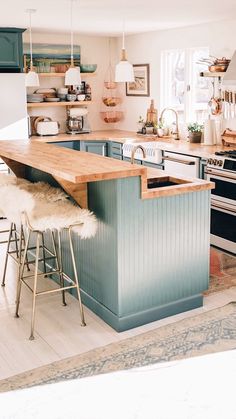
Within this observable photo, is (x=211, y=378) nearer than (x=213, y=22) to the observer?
Yes

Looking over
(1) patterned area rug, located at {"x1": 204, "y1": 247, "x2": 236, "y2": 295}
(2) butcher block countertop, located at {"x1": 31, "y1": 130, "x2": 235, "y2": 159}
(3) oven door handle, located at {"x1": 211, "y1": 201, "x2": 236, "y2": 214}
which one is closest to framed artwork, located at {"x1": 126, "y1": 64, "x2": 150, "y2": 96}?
(2) butcher block countertop, located at {"x1": 31, "y1": 130, "x2": 235, "y2": 159}

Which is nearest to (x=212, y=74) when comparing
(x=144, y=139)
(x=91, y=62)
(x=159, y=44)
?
(x=144, y=139)

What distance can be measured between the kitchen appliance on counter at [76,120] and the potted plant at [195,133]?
181 cm

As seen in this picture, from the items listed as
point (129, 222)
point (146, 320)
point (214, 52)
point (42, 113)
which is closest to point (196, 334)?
point (146, 320)

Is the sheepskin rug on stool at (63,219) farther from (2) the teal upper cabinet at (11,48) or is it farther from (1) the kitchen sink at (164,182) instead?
(2) the teal upper cabinet at (11,48)

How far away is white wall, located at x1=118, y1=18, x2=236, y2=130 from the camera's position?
19.4 feet

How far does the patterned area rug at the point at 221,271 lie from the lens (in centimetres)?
438

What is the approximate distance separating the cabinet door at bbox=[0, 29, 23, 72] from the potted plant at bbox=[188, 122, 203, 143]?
7.52ft

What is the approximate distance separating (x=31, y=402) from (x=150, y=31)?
5508 millimetres

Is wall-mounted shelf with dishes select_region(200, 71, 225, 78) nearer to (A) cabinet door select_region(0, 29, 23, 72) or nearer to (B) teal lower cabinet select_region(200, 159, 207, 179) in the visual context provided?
(B) teal lower cabinet select_region(200, 159, 207, 179)

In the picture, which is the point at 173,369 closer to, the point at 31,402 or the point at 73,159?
the point at 31,402

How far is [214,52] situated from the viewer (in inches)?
239

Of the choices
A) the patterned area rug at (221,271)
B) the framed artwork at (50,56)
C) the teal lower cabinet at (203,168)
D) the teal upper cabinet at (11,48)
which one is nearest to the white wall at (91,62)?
the framed artwork at (50,56)

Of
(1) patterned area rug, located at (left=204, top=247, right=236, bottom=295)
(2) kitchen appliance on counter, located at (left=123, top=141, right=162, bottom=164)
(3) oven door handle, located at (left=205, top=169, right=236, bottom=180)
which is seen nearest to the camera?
(1) patterned area rug, located at (left=204, top=247, right=236, bottom=295)
